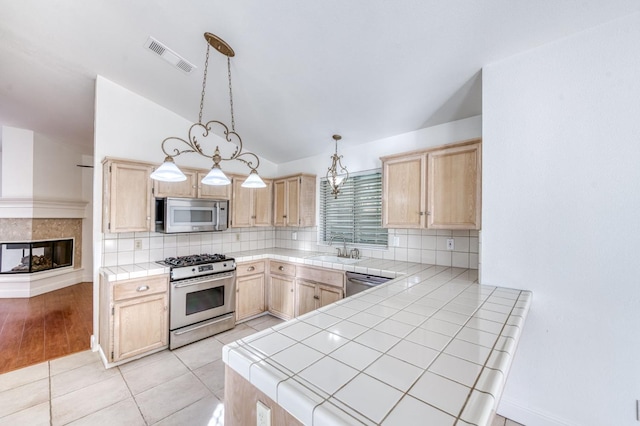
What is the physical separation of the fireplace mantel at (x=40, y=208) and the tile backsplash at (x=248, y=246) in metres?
3.22

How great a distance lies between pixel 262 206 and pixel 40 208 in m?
4.16

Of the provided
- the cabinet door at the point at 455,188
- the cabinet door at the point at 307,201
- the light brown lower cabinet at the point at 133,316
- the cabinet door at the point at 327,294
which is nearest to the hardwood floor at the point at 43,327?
the light brown lower cabinet at the point at 133,316

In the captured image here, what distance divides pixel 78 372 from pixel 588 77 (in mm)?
4589

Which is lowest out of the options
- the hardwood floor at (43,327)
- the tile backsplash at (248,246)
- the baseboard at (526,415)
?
the hardwood floor at (43,327)

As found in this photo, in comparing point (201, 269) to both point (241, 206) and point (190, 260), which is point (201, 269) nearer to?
point (190, 260)

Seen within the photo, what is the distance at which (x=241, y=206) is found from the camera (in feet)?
12.3

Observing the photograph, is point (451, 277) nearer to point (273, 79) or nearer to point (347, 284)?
point (347, 284)

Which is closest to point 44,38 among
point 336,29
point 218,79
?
point 218,79

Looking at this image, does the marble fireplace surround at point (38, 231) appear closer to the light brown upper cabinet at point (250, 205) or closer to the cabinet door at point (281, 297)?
the light brown upper cabinet at point (250, 205)

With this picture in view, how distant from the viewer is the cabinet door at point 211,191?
330 centimetres

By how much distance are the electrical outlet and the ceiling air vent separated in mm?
2762

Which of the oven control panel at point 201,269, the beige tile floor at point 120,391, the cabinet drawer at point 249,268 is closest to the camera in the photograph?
the beige tile floor at point 120,391

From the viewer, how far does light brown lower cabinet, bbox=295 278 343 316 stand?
2.96m

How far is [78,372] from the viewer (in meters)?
2.44
